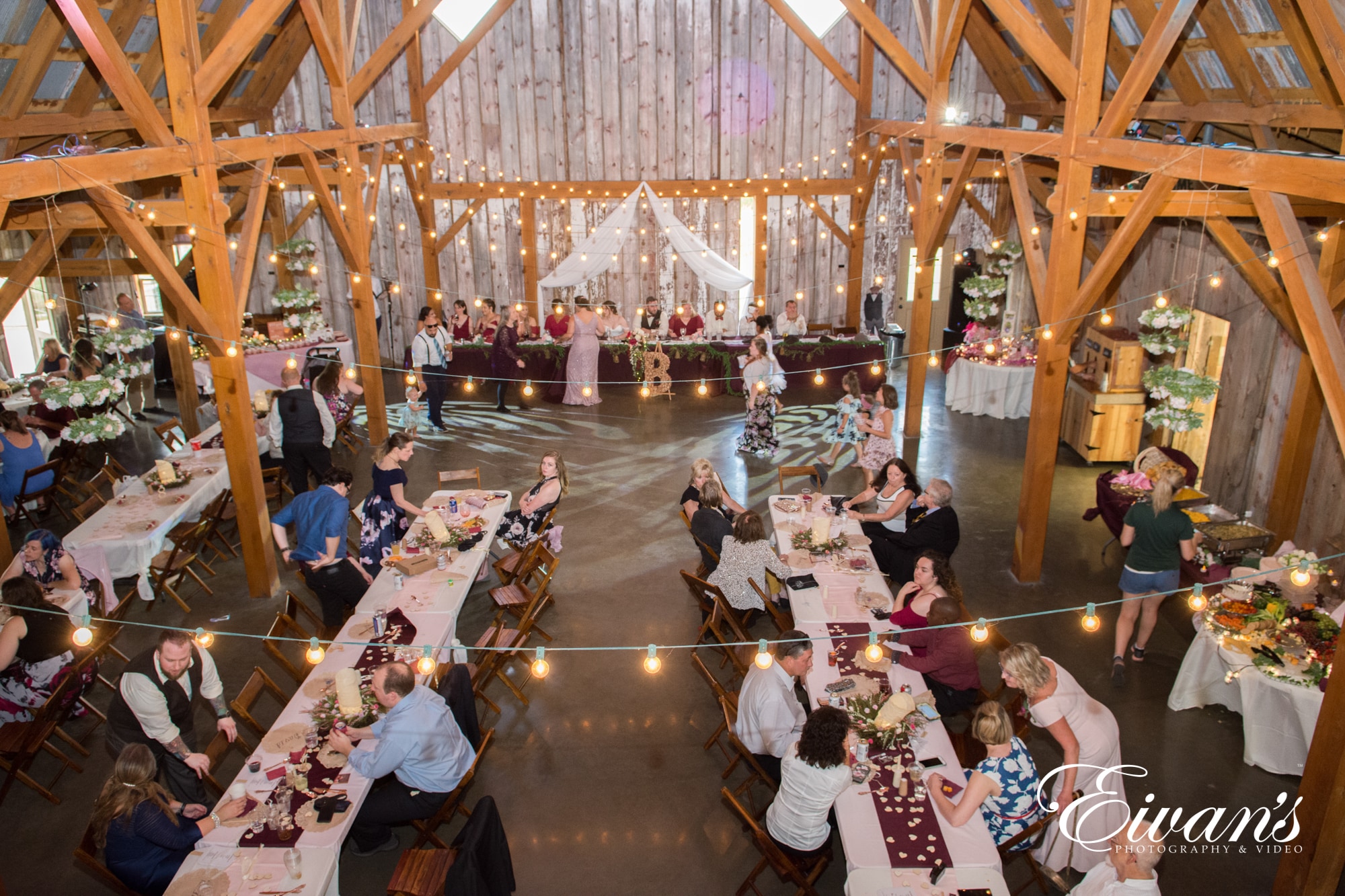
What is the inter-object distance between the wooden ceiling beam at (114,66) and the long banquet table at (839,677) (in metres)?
4.97

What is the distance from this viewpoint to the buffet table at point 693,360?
12141mm

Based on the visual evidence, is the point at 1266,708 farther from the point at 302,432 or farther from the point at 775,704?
the point at 302,432

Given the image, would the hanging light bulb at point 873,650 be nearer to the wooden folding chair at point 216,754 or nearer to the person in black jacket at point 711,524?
the person in black jacket at point 711,524

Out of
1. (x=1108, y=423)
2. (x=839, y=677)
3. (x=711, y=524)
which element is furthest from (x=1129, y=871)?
(x=1108, y=423)

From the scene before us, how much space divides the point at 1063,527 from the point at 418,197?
985cm

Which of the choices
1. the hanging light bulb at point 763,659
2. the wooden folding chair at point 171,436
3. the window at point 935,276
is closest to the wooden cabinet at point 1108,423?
the window at point 935,276

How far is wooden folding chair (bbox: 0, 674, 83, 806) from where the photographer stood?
4895 millimetres

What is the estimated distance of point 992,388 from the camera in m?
11.2

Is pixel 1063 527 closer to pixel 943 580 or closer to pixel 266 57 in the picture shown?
pixel 943 580

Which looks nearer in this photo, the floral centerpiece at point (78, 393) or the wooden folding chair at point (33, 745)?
the wooden folding chair at point (33, 745)

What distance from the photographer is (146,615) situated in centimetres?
683

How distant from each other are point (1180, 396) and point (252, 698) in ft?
22.7

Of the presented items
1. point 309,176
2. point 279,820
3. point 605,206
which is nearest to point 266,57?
point 309,176

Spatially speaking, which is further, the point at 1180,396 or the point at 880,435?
the point at 880,435
